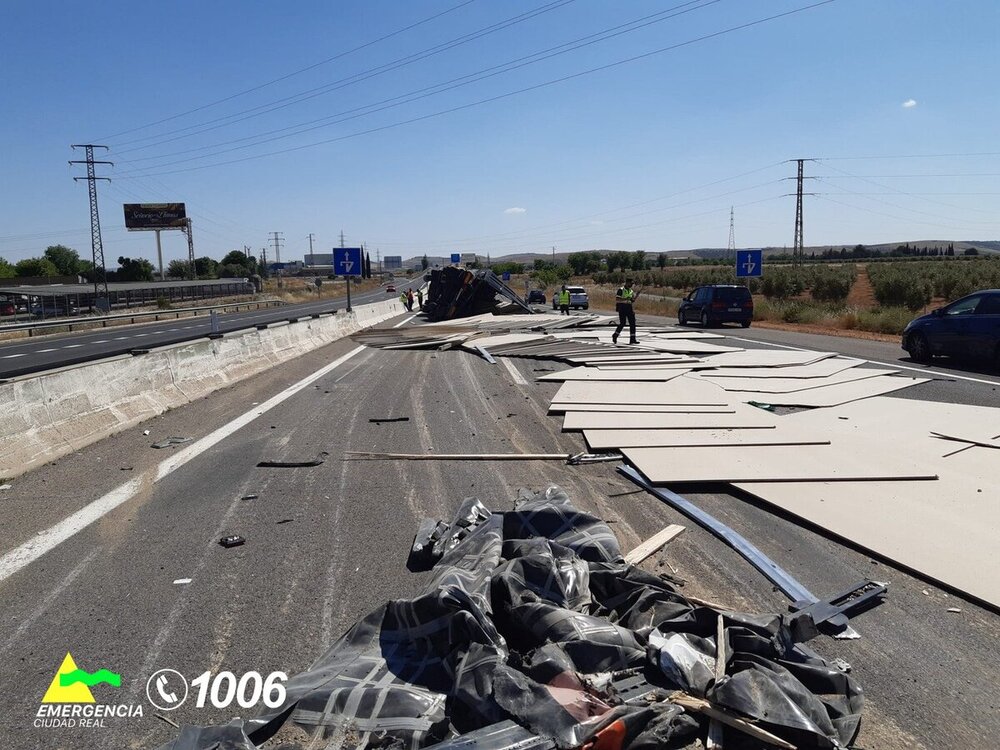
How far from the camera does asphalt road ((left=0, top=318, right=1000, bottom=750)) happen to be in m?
3.72

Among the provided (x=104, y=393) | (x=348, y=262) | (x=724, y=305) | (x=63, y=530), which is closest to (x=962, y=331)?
(x=724, y=305)

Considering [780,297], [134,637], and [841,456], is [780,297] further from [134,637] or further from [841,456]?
[134,637]

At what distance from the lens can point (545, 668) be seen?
3.50m

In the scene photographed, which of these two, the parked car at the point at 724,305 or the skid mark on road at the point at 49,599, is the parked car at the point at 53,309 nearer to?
the parked car at the point at 724,305

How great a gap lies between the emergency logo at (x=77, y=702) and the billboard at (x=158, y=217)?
123030 mm

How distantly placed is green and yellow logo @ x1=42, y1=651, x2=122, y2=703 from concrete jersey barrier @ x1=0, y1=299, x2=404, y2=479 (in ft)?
14.7

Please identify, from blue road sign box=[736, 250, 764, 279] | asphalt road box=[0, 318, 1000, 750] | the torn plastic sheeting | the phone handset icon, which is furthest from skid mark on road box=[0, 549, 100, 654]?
blue road sign box=[736, 250, 764, 279]

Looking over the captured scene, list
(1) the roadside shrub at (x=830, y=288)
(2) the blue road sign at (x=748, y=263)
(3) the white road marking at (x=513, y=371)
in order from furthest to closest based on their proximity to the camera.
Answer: (1) the roadside shrub at (x=830, y=288), (2) the blue road sign at (x=748, y=263), (3) the white road marking at (x=513, y=371)

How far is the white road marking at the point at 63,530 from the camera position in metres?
5.45

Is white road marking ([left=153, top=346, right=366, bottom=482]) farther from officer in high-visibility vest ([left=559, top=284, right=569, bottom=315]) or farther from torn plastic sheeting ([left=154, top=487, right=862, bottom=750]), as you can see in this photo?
officer in high-visibility vest ([left=559, top=284, right=569, bottom=315])

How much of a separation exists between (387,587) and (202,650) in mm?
1177

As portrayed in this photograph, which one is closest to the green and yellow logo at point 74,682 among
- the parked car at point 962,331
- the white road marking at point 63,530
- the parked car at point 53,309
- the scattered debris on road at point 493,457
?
the white road marking at point 63,530

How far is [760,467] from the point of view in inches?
307

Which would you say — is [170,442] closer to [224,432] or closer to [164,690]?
[224,432]
